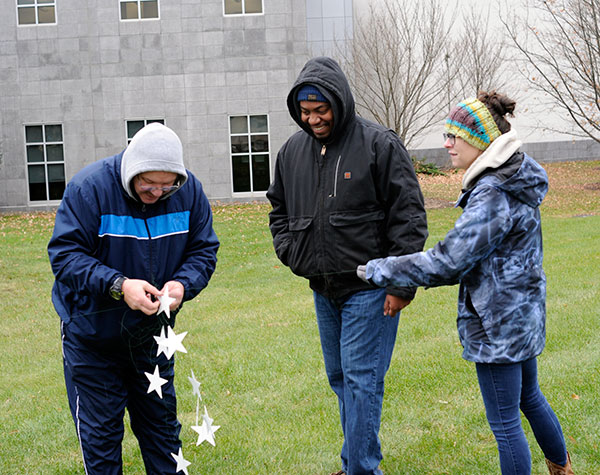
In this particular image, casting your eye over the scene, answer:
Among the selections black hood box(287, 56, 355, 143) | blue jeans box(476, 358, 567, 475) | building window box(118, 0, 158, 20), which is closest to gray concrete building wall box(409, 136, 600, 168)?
building window box(118, 0, 158, 20)

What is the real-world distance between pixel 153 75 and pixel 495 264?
77.0ft

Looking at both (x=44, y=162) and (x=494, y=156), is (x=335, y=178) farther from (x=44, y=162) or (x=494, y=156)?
(x=44, y=162)

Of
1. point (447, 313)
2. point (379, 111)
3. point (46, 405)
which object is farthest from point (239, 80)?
point (46, 405)

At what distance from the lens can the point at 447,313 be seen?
7.91 meters

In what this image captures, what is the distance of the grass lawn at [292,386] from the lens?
4344mm

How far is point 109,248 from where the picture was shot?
3312 mm

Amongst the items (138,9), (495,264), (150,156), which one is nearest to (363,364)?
(495,264)

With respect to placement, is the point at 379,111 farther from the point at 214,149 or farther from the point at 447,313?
the point at 447,313

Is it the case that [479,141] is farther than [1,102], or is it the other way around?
[1,102]

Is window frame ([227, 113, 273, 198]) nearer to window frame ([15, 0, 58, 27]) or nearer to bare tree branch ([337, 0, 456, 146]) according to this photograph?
bare tree branch ([337, 0, 456, 146])

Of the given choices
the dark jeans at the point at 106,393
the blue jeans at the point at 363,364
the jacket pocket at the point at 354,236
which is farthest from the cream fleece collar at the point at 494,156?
the dark jeans at the point at 106,393

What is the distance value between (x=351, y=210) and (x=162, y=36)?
23.0m

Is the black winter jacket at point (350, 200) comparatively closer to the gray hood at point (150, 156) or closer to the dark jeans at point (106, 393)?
the gray hood at point (150, 156)

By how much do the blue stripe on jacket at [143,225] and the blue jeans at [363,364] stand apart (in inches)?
33.5
